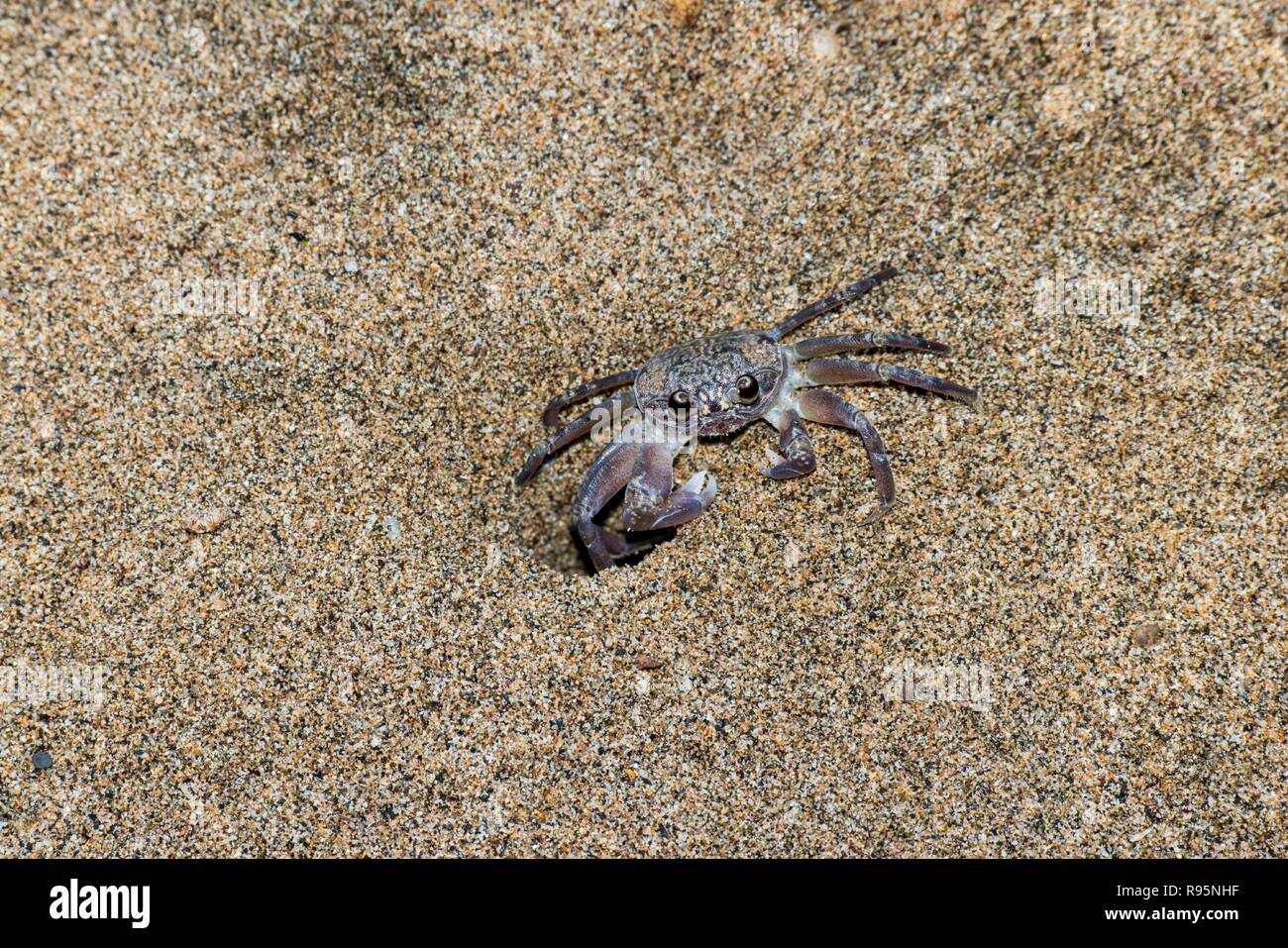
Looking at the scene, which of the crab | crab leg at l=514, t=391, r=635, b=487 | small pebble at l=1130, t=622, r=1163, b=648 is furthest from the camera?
crab leg at l=514, t=391, r=635, b=487

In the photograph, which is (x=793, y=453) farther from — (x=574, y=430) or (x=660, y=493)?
(x=574, y=430)

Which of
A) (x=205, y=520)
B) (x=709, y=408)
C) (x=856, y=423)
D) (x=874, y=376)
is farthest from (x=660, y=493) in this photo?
(x=205, y=520)

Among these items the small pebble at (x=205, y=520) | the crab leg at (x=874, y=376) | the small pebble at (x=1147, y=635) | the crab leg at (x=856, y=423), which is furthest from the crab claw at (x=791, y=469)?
the small pebble at (x=205, y=520)

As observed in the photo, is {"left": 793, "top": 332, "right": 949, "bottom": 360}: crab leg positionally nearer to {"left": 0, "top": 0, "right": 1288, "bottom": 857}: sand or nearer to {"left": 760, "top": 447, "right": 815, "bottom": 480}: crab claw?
{"left": 0, "top": 0, "right": 1288, "bottom": 857}: sand

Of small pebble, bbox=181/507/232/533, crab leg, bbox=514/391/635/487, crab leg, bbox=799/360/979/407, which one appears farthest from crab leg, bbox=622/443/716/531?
small pebble, bbox=181/507/232/533

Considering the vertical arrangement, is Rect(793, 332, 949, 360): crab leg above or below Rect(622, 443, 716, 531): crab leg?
above
